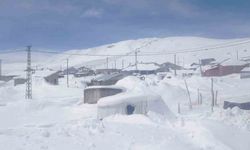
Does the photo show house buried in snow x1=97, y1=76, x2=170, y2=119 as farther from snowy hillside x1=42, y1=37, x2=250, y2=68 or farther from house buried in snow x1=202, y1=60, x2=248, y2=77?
snowy hillside x1=42, y1=37, x2=250, y2=68

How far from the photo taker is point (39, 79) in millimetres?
60969

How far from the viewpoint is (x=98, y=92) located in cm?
3069

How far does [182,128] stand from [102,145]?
4573mm

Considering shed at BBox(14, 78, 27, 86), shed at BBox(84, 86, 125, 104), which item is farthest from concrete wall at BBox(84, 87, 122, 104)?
shed at BBox(14, 78, 27, 86)

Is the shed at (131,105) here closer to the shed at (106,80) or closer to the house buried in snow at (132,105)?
the house buried in snow at (132,105)

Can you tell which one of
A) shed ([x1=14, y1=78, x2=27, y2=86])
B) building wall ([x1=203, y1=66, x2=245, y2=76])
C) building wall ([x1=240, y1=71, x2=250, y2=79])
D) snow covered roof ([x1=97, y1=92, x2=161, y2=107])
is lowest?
snow covered roof ([x1=97, y1=92, x2=161, y2=107])

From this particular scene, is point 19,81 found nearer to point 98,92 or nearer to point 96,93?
point 96,93

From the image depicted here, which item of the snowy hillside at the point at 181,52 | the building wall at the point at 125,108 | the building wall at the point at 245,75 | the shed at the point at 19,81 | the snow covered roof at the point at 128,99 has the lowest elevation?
the building wall at the point at 125,108

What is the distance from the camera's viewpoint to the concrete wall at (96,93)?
99.2ft

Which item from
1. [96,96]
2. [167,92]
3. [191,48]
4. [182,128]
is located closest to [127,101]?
[182,128]

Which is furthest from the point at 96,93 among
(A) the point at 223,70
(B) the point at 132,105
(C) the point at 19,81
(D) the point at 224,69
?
(D) the point at 224,69

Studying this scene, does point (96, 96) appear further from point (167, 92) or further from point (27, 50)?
point (27, 50)

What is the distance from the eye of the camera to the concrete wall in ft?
99.2

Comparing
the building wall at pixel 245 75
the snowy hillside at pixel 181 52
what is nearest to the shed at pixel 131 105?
the building wall at pixel 245 75
